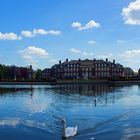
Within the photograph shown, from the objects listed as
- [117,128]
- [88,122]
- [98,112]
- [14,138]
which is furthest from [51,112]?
[14,138]

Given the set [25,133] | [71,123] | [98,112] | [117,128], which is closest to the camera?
[25,133]

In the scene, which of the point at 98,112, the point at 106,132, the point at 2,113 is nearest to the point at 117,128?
the point at 106,132

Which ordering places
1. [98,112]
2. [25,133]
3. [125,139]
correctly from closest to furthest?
[125,139] < [25,133] < [98,112]

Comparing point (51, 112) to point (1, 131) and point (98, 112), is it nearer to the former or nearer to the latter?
point (98, 112)

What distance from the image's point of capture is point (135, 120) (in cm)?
3322

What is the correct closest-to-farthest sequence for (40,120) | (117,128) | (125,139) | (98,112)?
1. (125,139)
2. (117,128)
3. (40,120)
4. (98,112)

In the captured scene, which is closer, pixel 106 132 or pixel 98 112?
pixel 106 132

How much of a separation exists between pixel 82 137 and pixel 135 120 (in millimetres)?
9811

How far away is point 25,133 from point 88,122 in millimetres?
7212

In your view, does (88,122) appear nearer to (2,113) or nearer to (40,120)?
(40,120)

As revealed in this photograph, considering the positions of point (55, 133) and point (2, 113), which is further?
point (2, 113)

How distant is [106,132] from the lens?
27.1 metres

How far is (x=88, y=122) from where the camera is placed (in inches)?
1260

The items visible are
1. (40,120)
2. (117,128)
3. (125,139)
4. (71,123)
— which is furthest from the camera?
(40,120)
